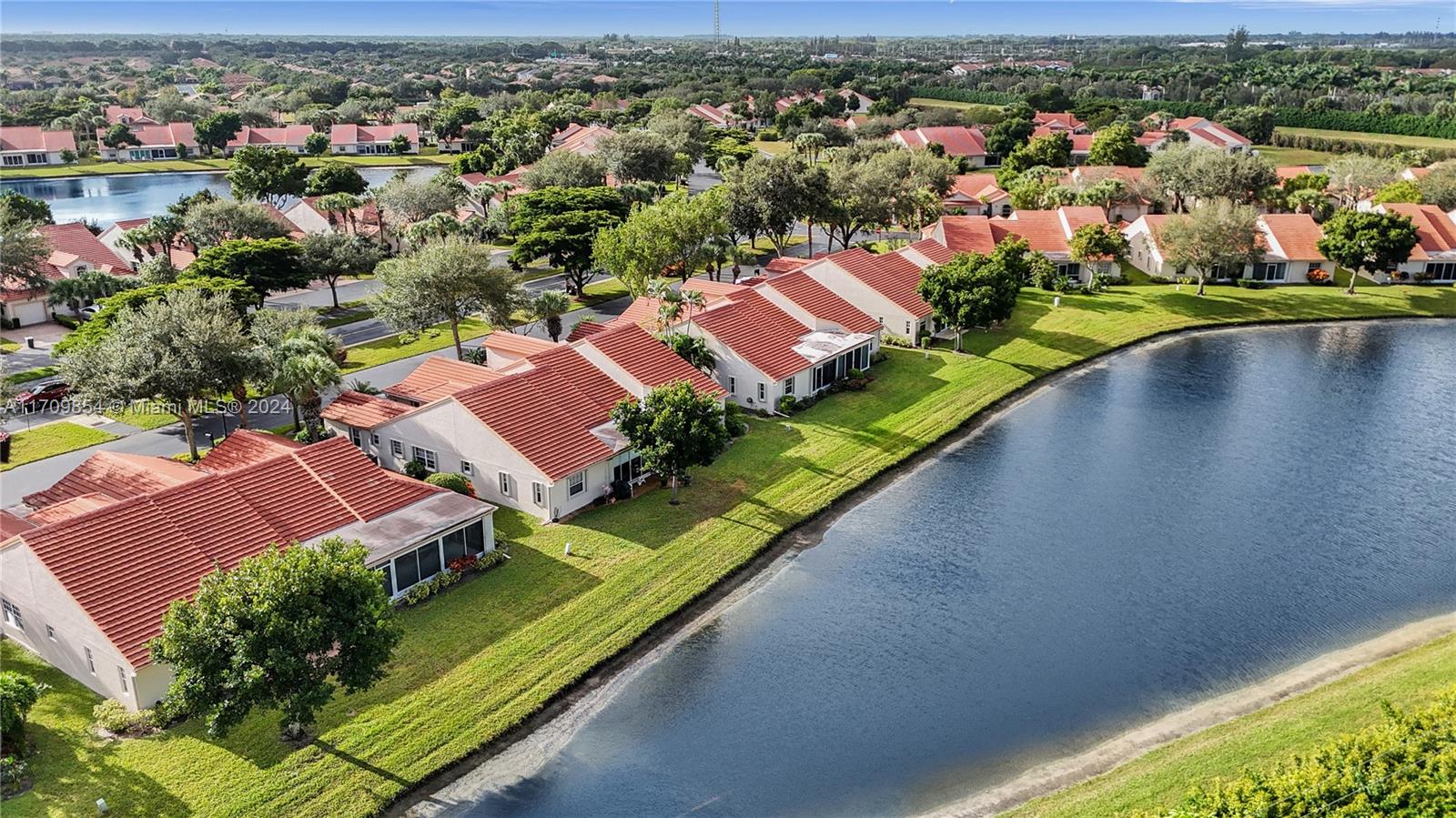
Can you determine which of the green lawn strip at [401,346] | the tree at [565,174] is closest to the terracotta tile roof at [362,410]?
the green lawn strip at [401,346]

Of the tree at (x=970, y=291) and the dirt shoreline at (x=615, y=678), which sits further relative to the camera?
the tree at (x=970, y=291)

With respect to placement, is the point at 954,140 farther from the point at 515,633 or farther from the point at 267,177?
the point at 515,633

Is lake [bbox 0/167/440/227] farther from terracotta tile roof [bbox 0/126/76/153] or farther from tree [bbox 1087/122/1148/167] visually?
tree [bbox 1087/122/1148/167]

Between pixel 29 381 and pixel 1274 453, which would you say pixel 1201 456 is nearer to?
pixel 1274 453

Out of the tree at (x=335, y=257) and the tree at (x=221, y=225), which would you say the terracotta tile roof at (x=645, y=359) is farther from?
the tree at (x=221, y=225)

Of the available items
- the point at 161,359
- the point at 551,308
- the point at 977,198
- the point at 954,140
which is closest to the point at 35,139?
the point at 551,308

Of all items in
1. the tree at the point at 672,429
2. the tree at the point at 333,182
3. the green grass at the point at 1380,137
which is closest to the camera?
the tree at the point at 672,429

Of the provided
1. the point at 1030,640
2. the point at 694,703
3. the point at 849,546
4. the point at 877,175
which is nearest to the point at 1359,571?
the point at 1030,640
